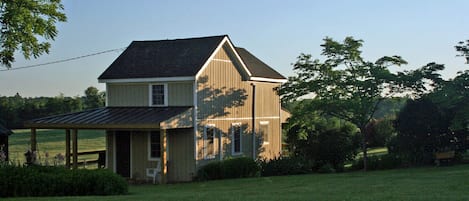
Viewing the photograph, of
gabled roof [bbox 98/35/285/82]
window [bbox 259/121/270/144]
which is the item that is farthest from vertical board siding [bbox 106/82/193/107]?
window [bbox 259/121/270/144]

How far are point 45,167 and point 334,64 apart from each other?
1589 cm

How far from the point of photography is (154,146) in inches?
1147

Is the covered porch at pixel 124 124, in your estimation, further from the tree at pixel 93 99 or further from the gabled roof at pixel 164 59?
the tree at pixel 93 99

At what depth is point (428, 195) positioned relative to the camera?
635 inches

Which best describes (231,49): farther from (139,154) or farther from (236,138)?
(139,154)

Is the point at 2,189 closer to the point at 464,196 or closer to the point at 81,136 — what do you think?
the point at 464,196

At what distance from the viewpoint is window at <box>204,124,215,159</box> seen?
29587mm

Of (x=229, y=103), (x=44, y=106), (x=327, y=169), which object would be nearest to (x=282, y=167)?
(x=327, y=169)

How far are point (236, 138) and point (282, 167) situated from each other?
126 inches

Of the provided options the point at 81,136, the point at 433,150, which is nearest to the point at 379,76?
the point at 433,150

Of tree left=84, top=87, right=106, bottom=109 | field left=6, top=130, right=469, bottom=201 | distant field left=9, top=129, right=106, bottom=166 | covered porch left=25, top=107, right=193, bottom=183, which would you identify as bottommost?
field left=6, top=130, right=469, bottom=201

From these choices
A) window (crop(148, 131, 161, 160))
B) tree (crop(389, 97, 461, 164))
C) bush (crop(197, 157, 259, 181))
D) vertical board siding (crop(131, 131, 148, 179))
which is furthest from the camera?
tree (crop(389, 97, 461, 164))

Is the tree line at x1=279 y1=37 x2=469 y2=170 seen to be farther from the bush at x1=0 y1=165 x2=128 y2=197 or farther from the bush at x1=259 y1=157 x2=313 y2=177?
the bush at x1=0 y1=165 x2=128 y2=197

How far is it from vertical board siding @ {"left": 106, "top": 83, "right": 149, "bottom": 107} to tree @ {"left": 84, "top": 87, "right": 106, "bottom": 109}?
2782 centimetres
